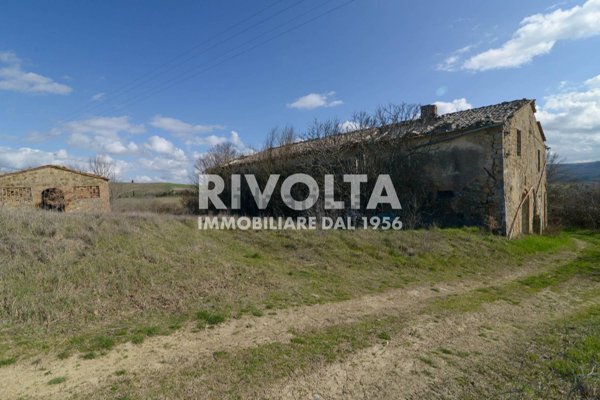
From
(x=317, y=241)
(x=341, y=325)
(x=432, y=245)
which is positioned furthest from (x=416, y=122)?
(x=341, y=325)

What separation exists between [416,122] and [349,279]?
33.5 feet

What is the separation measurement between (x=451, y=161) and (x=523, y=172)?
170 inches

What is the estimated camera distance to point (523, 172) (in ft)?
47.2

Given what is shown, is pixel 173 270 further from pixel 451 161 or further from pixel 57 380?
pixel 451 161

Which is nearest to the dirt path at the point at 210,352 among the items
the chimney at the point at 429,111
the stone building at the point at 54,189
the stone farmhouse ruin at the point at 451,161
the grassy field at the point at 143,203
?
the stone farmhouse ruin at the point at 451,161

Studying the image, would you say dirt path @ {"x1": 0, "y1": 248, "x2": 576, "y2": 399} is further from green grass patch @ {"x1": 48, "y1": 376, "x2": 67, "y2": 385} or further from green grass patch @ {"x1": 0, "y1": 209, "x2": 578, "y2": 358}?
green grass patch @ {"x1": 0, "y1": 209, "x2": 578, "y2": 358}

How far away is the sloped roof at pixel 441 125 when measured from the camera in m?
12.3

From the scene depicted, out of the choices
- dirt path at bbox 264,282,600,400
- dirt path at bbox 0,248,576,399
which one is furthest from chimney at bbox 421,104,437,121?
dirt path at bbox 0,248,576,399

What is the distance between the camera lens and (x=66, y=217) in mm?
7965

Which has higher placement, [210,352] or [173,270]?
[173,270]

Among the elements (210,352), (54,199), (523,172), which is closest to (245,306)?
(210,352)

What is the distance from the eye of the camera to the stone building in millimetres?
16844

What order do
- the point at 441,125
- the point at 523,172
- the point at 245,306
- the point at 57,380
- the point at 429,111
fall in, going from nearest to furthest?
1. the point at 57,380
2. the point at 245,306
3. the point at 441,125
4. the point at 523,172
5. the point at 429,111

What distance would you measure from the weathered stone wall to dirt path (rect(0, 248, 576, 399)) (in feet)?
29.7
